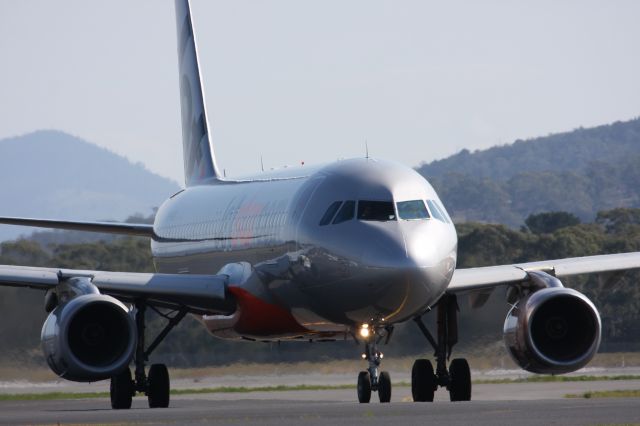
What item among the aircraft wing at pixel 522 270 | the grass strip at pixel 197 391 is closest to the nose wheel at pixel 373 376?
the aircraft wing at pixel 522 270

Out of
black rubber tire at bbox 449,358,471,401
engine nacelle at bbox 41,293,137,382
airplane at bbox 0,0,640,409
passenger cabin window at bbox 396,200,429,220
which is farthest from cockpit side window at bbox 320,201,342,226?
black rubber tire at bbox 449,358,471,401

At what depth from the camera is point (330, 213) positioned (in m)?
26.5

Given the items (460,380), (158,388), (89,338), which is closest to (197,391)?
(158,388)

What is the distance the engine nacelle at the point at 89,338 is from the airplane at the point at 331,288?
22 millimetres

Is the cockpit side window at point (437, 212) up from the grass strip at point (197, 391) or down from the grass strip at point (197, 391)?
up

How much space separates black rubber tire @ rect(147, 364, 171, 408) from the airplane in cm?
3

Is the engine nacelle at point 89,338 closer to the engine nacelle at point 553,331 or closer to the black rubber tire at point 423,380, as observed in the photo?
the black rubber tire at point 423,380

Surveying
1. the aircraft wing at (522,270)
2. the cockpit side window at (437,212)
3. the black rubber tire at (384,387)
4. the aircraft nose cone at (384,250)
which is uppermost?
the cockpit side window at (437,212)

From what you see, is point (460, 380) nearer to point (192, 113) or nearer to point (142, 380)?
point (142, 380)

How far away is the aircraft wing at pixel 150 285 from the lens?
90.8 feet

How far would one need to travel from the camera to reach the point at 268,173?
33.0 meters

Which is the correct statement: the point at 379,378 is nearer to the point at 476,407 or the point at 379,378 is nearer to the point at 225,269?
the point at 225,269

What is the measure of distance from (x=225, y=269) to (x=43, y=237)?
86718 mm

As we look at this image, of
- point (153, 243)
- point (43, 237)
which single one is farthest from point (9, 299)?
point (43, 237)
